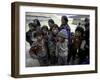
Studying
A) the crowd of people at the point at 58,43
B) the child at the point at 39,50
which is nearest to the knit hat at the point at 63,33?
the crowd of people at the point at 58,43

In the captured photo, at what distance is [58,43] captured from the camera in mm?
2000

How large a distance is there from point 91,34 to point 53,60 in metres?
0.42

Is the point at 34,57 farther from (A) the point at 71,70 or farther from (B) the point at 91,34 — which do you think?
(B) the point at 91,34

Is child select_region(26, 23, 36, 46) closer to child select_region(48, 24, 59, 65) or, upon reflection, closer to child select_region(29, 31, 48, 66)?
child select_region(29, 31, 48, 66)

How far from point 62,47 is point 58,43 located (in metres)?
0.05

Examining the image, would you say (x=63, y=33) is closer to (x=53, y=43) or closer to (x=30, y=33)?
(x=53, y=43)

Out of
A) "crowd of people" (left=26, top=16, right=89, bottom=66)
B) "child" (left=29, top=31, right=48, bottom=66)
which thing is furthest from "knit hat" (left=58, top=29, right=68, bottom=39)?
"child" (left=29, top=31, right=48, bottom=66)

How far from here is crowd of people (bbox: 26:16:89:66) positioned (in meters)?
1.93

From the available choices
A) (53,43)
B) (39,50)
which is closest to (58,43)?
(53,43)

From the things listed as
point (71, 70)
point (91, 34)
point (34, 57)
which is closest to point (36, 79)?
Answer: point (34, 57)

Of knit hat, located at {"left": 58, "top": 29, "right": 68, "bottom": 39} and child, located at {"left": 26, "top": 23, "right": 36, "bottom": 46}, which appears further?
knit hat, located at {"left": 58, "top": 29, "right": 68, "bottom": 39}

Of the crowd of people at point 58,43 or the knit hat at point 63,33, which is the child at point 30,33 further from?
the knit hat at point 63,33

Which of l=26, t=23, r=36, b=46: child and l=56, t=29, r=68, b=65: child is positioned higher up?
l=26, t=23, r=36, b=46: child

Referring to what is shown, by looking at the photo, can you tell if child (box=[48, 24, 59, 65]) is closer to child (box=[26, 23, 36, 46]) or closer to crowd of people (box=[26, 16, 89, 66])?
crowd of people (box=[26, 16, 89, 66])
